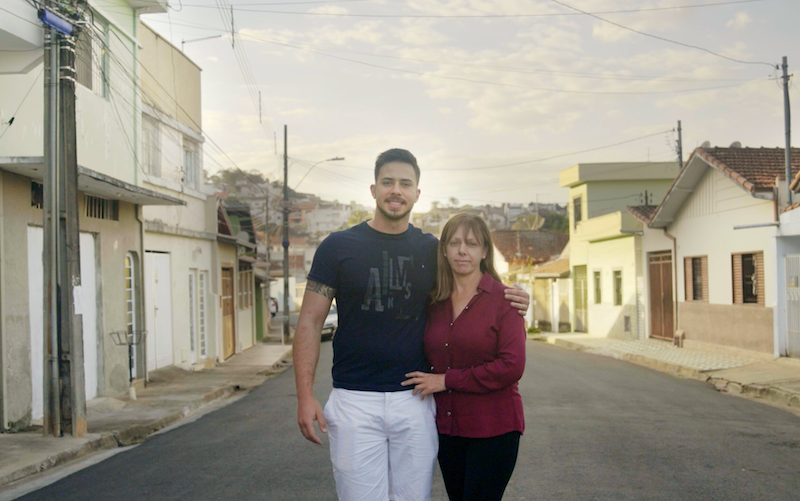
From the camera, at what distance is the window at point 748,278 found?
15.7m

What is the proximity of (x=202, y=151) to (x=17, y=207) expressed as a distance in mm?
10352

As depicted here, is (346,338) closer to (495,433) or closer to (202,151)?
(495,433)

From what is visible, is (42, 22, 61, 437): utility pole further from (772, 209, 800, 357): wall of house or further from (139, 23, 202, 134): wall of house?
(772, 209, 800, 357): wall of house

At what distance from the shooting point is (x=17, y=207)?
8789 mm

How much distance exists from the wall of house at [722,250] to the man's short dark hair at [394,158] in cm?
1343

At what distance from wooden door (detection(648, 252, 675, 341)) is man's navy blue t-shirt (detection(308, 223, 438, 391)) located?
18868 mm

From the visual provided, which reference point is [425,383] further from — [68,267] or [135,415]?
[135,415]

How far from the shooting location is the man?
3.05 metres

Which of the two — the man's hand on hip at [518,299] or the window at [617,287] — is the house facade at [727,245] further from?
the man's hand on hip at [518,299]

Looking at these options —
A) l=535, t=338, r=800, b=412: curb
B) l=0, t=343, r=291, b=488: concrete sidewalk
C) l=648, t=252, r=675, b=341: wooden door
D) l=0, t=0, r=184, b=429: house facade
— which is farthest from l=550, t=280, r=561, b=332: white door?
l=0, t=0, r=184, b=429: house facade

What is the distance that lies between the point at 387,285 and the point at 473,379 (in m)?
0.54

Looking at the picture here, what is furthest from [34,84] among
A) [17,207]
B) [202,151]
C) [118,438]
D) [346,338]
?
[202,151]

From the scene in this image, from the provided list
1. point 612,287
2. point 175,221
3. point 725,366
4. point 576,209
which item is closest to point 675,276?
point 612,287

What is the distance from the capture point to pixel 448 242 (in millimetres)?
3316
